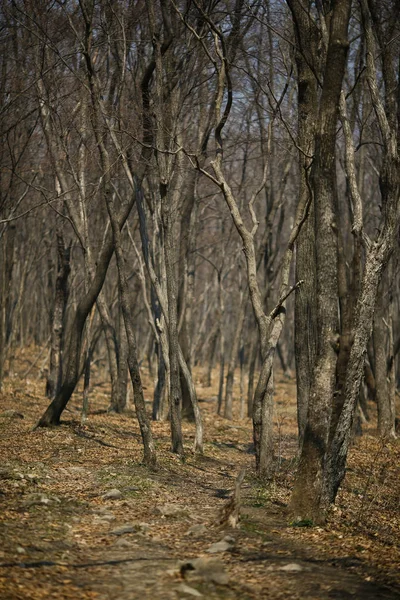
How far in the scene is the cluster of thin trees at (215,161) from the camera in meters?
7.79

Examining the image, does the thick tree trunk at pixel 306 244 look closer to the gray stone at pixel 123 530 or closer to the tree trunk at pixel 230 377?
the gray stone at pixel 123 530

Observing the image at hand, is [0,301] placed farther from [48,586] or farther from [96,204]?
[48,586]

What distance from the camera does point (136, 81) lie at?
14867 mm

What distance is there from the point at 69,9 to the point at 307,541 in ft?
38.4

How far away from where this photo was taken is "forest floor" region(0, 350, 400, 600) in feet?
17.0

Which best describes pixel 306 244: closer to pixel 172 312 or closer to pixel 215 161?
pixel 215 161

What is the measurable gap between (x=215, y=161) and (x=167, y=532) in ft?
19.2

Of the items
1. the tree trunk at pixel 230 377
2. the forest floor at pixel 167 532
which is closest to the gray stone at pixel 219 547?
the forest floor at pixel 167 532

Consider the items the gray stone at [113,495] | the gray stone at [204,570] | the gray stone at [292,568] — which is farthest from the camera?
the gray stone at [113,495]

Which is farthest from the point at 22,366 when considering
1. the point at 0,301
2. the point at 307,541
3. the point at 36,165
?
the point at 307,541

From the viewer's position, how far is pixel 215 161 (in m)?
10.7

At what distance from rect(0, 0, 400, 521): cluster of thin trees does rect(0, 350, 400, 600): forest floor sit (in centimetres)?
65

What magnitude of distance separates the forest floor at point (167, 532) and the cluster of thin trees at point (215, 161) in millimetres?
652

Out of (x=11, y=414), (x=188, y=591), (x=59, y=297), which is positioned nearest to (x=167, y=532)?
(x=188, y=591)
